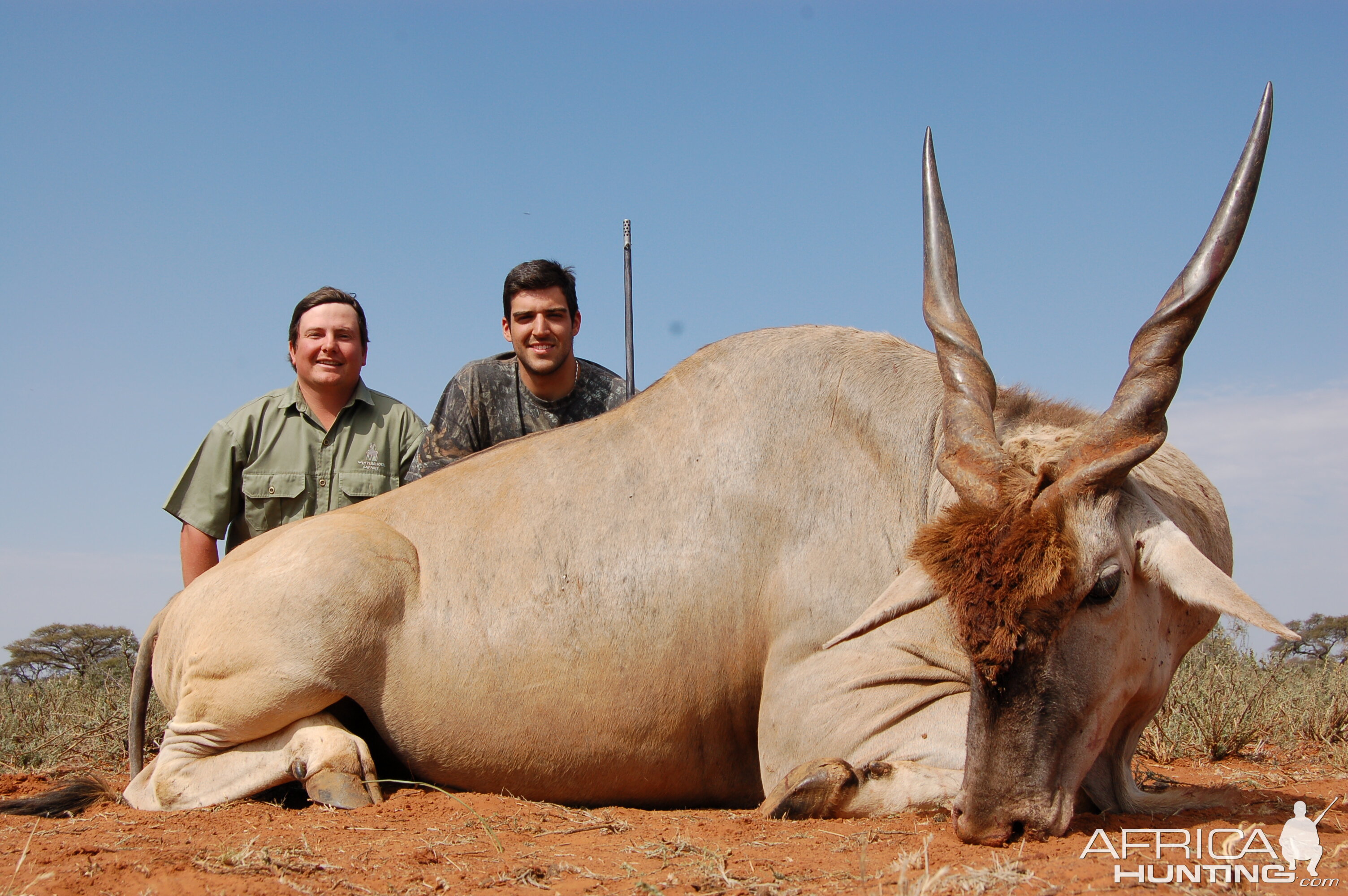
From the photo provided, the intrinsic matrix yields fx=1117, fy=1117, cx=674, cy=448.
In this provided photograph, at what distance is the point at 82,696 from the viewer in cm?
868

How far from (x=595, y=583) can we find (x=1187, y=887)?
2.56m

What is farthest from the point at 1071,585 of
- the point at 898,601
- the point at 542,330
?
the point at 542,330

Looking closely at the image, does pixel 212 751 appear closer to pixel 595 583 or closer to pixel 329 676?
pixel 329 676

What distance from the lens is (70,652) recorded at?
1272 cm

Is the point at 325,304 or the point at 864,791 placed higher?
the point at 325,304

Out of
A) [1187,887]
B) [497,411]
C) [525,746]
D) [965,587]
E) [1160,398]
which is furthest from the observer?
[497,411]

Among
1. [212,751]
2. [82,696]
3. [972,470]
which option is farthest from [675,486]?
[82,696]

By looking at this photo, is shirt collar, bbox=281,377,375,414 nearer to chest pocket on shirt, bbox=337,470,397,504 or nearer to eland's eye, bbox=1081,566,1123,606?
chest pocket on shirt, bbox=337,470,397,504

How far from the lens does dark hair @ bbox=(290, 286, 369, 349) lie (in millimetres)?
7649

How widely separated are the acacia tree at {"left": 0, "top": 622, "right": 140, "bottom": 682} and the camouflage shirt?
4.67m

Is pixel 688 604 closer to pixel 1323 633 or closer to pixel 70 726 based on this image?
pixel 70 726

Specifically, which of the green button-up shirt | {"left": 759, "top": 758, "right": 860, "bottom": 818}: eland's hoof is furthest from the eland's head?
the green button-up shirt

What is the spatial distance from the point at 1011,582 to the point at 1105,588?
36 centimetres

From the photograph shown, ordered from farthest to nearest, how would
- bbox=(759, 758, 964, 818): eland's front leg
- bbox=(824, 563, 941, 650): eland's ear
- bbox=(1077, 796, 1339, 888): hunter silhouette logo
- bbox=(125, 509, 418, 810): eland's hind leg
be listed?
bbox=(125, 509, 418, 810): eland's hind leg < bbox=(759, 758, 964, 818): eland's front leg < bbox=(824, 563, 941, 650): eland's ear < bbox=(1077, 796, 1339, 888): hunter silhouette logo
